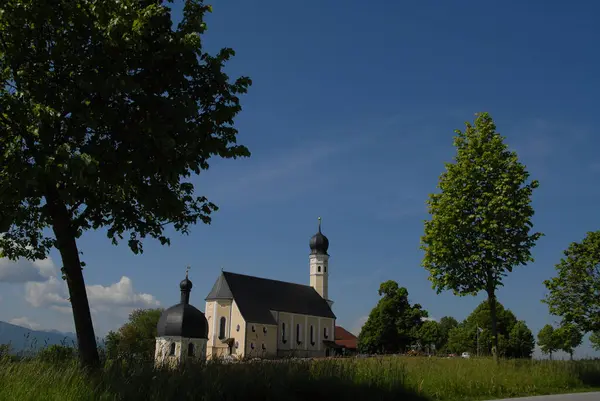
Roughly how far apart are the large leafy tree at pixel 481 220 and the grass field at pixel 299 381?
335cm

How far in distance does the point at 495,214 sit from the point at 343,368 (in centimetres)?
1010

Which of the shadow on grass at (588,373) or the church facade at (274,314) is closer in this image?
the shadow on grass at (588,373)

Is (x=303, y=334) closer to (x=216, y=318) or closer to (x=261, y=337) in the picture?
(x=261, y=337)

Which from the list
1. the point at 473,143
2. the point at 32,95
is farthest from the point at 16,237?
the point at 473,143

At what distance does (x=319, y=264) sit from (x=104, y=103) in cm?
8080

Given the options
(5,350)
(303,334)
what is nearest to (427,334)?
(303,334)

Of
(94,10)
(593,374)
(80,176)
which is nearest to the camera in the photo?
(80,176)

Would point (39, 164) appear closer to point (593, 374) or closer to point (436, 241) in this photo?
point (436, 241)

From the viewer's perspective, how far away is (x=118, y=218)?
37.9ft

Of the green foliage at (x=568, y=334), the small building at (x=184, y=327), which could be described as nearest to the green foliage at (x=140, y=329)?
the small building at (x=184, y=327)

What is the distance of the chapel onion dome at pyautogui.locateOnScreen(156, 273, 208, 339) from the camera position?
59.9m

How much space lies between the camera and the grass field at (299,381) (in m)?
9.05

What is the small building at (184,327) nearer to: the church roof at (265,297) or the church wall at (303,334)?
the church roof at (265,297)

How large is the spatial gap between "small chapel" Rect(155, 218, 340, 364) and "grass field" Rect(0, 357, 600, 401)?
45226mm
